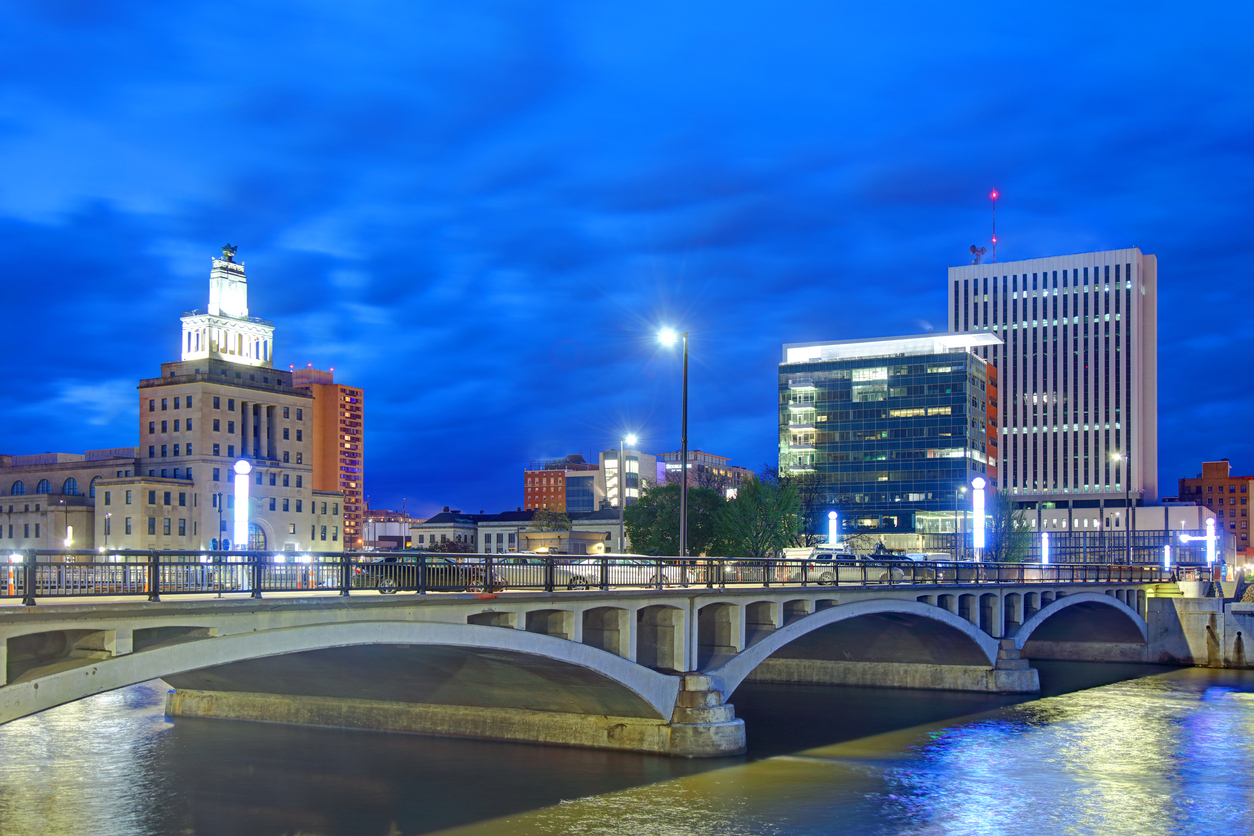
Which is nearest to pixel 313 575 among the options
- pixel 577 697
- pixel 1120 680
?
pixel 577 697

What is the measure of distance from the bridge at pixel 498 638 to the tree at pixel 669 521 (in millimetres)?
34735

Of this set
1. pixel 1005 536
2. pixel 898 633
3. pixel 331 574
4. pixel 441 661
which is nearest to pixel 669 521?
pixel 1005 536

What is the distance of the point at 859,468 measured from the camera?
173750mm

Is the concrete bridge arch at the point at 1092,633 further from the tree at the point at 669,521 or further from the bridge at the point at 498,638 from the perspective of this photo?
the tree at the point at 669,521

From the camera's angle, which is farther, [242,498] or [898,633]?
[898,633]

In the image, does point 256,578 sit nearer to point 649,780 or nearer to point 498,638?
point 498,638

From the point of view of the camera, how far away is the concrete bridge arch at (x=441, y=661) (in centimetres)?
1972

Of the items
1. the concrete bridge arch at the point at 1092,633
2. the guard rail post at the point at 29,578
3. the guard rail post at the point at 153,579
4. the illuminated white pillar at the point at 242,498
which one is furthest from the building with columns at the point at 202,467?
the guard rail post at the point at 29,578

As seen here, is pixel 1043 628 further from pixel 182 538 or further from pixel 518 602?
pixel 182 538

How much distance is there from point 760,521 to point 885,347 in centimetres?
9234

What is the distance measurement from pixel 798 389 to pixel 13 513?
4059 inches

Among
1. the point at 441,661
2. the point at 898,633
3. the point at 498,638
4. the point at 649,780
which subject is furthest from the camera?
the point at 898,633

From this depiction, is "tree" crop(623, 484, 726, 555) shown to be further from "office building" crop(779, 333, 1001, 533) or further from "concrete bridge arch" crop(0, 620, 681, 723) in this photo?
"office building" crop(779, 333, 1001, 533)

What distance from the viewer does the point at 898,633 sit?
56.9 metres
